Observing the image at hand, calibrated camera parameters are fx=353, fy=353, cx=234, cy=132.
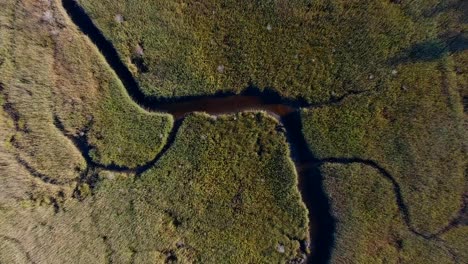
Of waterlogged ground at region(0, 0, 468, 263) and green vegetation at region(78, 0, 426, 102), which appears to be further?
A: waterlogged ground at region(0, 0, 468, 263)

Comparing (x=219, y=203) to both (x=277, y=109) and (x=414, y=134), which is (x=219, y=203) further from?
(x=414, y=134)

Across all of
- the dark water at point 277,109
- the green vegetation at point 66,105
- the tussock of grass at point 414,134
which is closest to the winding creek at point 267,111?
the dark water at point 277,109

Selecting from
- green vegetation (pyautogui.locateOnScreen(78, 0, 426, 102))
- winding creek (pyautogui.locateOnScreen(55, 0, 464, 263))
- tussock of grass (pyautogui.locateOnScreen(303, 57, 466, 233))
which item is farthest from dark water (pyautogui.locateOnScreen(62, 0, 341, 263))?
tussock of grass (pyautogui.locateOnScreen(303, 57, 466, 233))

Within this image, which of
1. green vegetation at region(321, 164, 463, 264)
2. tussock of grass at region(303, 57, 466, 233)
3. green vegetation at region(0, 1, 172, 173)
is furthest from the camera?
green vegetation at region(0, 1, 172, 173)

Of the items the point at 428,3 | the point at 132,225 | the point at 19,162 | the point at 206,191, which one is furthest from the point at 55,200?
the point at 428,3

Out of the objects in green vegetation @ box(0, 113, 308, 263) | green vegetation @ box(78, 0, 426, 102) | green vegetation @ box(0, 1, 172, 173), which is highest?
green vegetation @ box(78, 0, 426, 102)

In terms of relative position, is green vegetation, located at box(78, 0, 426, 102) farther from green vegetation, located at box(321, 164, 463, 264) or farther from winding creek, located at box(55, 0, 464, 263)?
green vegetation, located at box(321, 164, 463, 264)
